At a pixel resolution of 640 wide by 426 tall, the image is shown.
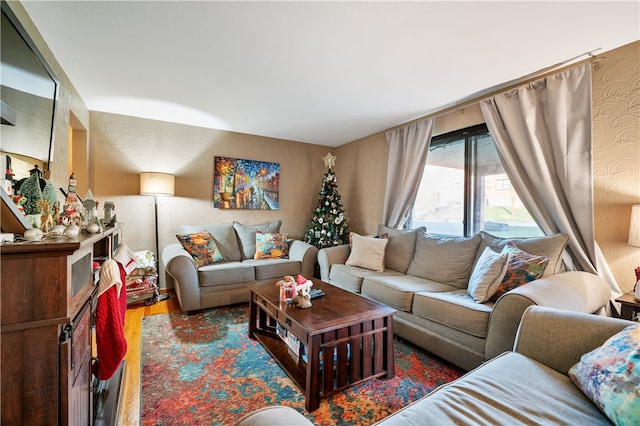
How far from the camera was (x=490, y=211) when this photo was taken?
2912mm

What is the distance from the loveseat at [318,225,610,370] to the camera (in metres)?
1.73

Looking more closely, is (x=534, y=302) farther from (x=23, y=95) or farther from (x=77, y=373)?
(x=23, y=95)

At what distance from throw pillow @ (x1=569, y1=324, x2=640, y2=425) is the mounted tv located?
8.20 feet

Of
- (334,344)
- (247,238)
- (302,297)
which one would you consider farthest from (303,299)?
(247,238)

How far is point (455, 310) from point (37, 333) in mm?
2245

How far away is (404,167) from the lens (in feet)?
12.0

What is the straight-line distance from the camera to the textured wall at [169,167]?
11.5 ft

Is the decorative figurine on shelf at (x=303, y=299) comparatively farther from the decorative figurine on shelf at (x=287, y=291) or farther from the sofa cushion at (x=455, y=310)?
the sofa cushion at (x=455, y=310)

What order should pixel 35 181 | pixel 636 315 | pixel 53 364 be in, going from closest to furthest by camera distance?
pixel 53 364 → pixel 35 181 → pixel 636 315

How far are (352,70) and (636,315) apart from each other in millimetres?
2743

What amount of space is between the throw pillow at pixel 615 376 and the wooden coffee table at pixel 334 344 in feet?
3.31

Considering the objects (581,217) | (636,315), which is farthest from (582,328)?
(581,217)

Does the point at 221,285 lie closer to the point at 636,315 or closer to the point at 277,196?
the point at 277,196

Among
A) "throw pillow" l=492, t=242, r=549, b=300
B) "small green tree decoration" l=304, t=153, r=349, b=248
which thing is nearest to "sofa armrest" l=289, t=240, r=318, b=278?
"small green tree decoration" l=304, t=153, r=349, b=248
